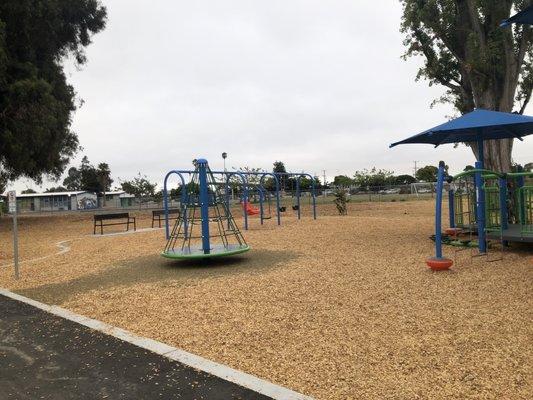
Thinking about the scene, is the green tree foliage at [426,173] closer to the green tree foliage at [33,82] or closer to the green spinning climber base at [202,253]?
the green tree foliage at [33,82]

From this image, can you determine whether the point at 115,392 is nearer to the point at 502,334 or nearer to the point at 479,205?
the point at 502,334

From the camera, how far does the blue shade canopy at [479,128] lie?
772cm

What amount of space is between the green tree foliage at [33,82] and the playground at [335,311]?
11625 millimetres

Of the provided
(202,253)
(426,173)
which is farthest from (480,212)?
(426,173)

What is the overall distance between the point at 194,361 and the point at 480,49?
57.8 ft

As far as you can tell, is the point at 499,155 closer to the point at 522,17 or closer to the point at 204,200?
the point at 204,200

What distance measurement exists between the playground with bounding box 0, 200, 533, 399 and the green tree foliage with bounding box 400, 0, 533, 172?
10934mm

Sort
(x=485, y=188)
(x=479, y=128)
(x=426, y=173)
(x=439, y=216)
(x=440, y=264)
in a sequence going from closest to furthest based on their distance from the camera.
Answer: (x=440, y=264)
(x=439, y=216)
(x=479, y=128)
(x=485, y=188)
(x=426, y=173)

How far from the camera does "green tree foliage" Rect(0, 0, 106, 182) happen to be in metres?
18.8

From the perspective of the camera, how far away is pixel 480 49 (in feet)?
56.7

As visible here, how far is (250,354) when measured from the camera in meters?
3.78

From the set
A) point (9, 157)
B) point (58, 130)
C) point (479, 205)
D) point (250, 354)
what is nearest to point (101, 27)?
point (58, 130)

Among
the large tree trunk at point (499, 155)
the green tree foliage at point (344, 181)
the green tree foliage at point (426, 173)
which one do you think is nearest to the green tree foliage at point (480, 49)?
the large tree trunk at point (499, 155)

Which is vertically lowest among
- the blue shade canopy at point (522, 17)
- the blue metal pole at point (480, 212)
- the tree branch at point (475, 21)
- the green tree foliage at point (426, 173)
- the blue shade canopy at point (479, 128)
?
the blue metal pole at point (480, 212)
